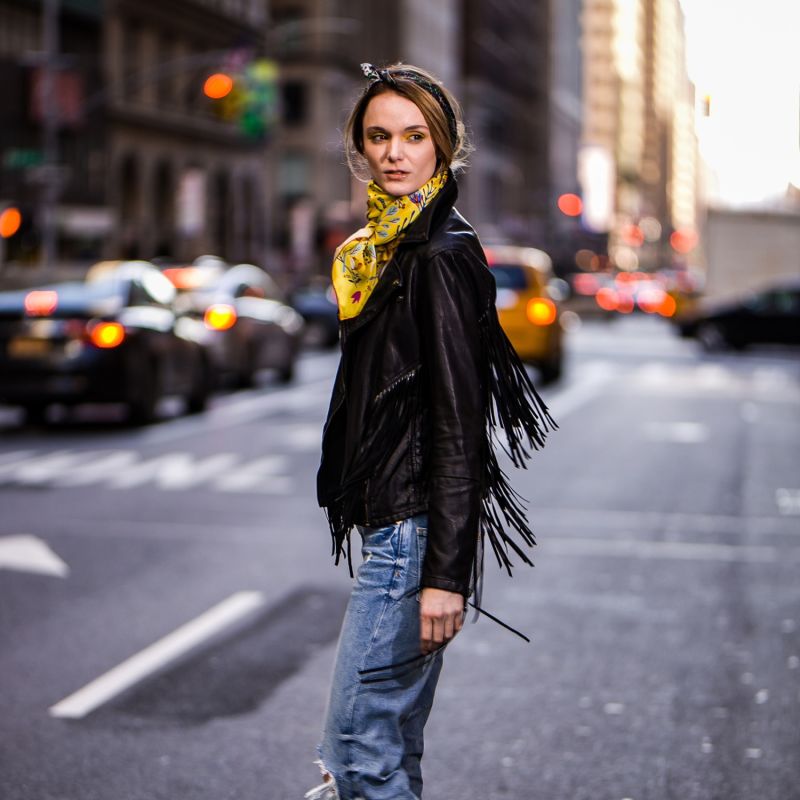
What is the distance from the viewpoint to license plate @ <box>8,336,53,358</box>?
17.1m

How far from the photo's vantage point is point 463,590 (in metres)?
3.49

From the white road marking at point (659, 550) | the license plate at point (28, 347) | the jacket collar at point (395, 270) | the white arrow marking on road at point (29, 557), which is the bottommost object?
the white road marking at point (659, 550)

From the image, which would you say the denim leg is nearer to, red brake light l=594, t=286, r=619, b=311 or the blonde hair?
the blonde hair

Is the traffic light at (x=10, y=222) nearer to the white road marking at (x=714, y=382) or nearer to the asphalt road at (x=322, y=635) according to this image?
the white road marking at (x=714, y=382)

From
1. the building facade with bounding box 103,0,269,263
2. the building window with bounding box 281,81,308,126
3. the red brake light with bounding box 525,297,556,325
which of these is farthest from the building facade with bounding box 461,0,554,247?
the red brake light with bounding box 525,297,556,325

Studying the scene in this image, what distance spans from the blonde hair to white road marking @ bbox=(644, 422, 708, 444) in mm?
13812

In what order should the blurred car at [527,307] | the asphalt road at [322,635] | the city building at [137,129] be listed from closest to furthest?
the asphalt road at [322,635], the blurred car at [527,307], the city building at [137,129]

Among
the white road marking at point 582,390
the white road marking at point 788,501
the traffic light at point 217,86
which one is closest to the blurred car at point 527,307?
the white road marking at point 582,390

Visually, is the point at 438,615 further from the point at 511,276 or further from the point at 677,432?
the point at 511,276

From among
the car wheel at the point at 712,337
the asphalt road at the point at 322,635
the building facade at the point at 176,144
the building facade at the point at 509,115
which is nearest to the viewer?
the asphalt road at the point at 322,635

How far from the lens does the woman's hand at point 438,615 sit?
11.4ft

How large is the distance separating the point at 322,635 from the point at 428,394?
165 inches

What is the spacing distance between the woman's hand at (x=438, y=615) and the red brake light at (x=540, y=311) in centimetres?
2266

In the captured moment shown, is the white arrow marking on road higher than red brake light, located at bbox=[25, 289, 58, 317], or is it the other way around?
red brake light, located at bbox=[25, 289, 58, 317]
